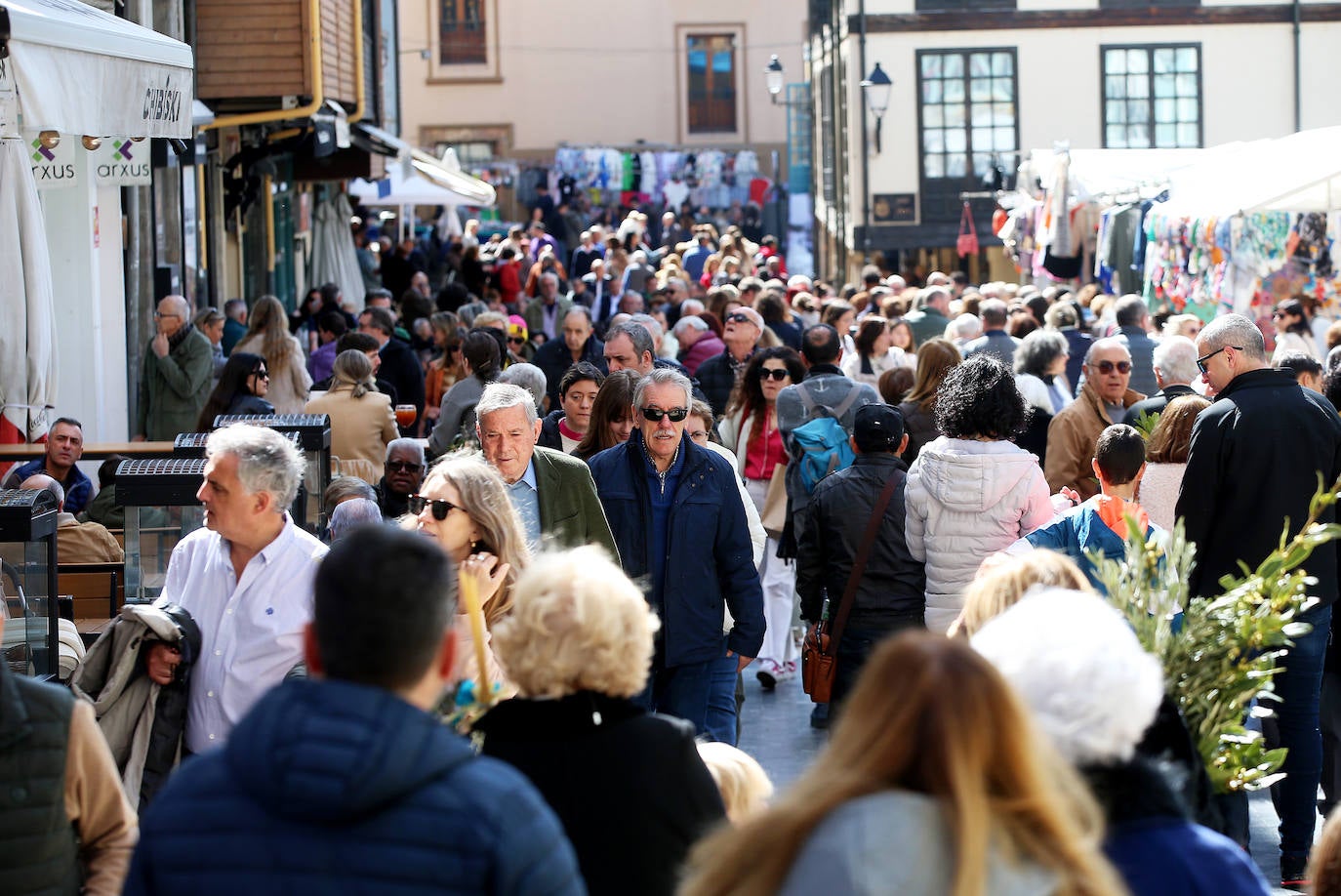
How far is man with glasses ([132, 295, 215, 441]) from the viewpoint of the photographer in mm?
11938

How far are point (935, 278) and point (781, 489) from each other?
29.6ft

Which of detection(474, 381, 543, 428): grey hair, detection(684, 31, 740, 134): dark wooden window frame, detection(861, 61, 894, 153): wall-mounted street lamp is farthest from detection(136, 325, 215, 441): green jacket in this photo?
detection(684, 31, 740, 134): dark wooden window frame

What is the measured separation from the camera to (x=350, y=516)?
6.06 m

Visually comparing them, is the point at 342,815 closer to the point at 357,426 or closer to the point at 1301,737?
the point at 1301,737

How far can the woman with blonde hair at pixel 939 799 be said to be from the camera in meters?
2.31

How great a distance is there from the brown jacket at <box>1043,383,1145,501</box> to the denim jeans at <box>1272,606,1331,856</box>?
7.65 feet

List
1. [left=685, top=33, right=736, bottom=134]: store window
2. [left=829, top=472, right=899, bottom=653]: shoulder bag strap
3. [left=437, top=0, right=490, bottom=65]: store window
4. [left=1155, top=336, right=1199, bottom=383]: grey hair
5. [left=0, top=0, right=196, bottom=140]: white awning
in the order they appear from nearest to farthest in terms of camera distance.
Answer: [left=0, top=0, right=196, bottom=140]: white awning → [left=829, top=472, right=899, bottom=653]: shoulder bag strap → [left=1155, top=336, right=1199, bottom=383]: grey hair → [left=437, top=0, right=490, bottom=65]: store window → [left=685, top=33, right=736, bottom=134]: store window

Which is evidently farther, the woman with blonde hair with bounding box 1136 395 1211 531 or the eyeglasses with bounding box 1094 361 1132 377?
the eyeglasses with bounding box 1094 361 1132 377

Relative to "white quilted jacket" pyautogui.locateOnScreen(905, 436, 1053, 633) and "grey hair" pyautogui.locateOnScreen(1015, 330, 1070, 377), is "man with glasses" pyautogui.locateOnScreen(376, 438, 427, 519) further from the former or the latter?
"grey hair" pyautogui.locateOnScreen(1015, 330, 1070, 377)

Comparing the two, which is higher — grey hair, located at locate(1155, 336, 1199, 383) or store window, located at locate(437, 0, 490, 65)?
store window, located at locate(437, 0, 490, 65)

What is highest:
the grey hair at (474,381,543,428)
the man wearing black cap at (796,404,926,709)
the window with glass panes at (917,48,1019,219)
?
the window with glass panes at (917,48,1019,219)

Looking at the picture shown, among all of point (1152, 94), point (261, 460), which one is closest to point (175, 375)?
point (261, 460)

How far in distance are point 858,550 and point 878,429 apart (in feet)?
1.64

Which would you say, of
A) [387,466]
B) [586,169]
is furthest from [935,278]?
[586,169]
